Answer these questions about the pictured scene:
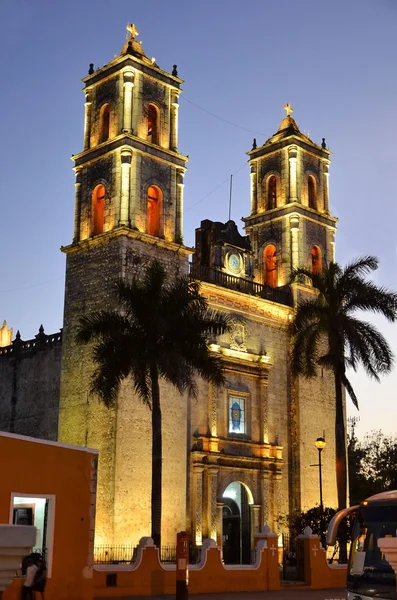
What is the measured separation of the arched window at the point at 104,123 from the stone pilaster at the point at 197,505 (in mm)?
12810

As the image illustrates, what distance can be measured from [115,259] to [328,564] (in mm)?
12327

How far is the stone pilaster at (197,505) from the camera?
1187 inches

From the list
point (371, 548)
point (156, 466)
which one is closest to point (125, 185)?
point (156, 466)

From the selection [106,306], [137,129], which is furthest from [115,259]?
[137,129]

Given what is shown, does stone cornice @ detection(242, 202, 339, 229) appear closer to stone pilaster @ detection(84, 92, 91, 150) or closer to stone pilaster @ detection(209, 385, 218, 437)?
stone pilaster @ detection(84, 92, 91, 150)

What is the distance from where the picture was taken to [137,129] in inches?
1258

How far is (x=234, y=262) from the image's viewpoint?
3588cm

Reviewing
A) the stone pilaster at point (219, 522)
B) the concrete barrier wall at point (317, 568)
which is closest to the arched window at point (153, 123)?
the stone pilaster at point (219, 522)

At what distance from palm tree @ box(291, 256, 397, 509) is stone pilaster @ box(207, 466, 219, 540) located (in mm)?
4798

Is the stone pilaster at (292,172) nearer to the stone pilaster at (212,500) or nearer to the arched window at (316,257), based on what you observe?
the arched window at (316,257)

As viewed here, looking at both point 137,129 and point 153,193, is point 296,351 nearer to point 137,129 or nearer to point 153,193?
point 153,193

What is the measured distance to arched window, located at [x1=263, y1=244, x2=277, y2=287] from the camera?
38.7 metres

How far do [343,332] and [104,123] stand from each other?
12464 millimetres

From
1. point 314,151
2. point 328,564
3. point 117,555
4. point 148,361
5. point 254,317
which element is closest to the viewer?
point 148,361
